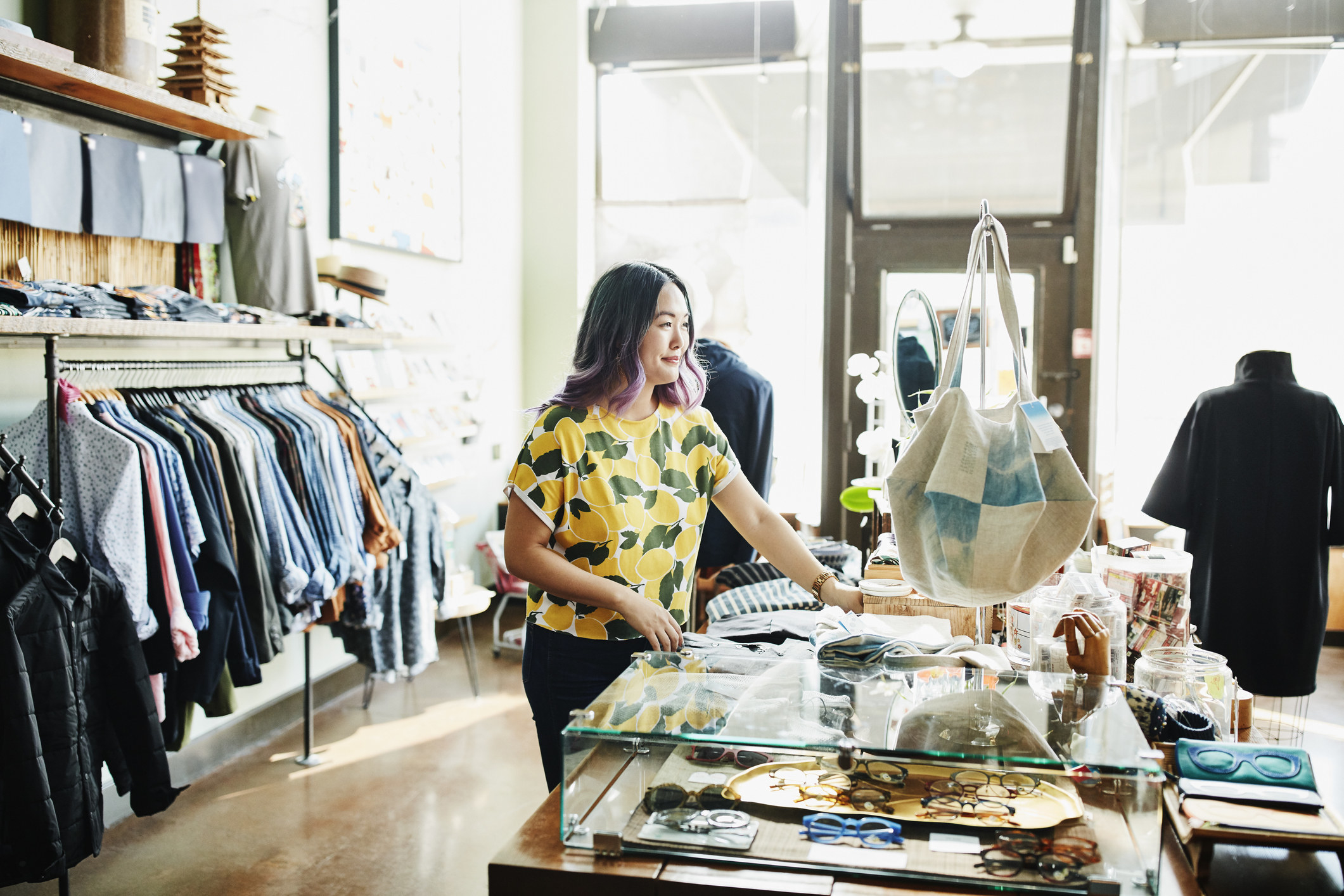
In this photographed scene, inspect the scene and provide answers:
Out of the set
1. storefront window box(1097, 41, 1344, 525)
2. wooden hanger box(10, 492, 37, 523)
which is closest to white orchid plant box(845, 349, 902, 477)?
wooden hanger box(10, 492, 37, 523)

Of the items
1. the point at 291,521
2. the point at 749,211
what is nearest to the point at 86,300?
the point at 291,521

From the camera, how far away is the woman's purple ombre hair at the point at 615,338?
1.87 meters

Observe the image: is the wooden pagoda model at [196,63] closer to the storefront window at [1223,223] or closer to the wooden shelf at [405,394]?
the wooden shelf at [405,394]

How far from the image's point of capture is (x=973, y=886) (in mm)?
1182

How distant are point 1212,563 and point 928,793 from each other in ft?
8.84

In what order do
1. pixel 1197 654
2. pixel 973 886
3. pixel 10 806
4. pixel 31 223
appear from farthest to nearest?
pixel 31 223 < pixel 10 806 < pixel 1197 654 < pixel 973 886

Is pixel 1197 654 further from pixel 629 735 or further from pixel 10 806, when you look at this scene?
pixel 10 806

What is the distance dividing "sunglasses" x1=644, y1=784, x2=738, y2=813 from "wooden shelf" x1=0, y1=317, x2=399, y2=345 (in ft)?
5.82

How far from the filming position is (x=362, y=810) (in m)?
3.29

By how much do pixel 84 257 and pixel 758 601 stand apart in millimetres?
2060

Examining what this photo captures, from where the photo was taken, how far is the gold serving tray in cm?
125

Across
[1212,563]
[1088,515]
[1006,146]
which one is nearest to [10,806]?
[1088,515]

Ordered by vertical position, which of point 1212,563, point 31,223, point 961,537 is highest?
point 31,223

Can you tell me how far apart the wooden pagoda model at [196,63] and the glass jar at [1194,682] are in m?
2.75
